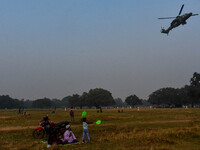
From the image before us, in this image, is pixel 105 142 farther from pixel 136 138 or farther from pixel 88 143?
pixel 136 138

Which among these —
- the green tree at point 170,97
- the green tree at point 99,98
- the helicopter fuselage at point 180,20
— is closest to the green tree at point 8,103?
the green tree at point 99,98

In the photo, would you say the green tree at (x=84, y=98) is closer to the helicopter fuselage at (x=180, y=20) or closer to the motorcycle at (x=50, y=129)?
the helicopter fuselage at (x=180, y=20)

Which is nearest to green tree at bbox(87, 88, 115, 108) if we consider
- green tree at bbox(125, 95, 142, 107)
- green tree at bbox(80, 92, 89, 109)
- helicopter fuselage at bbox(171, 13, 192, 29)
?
green tree at bbox(80, 92, 89, 109)

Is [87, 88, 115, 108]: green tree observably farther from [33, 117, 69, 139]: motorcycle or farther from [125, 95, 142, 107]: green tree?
[33, 117, 69, 139]: motorcycle

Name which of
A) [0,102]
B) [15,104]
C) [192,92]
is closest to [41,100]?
[15,104]

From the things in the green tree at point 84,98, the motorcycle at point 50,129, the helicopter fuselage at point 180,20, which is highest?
the helicopter fuselage at point 180,20

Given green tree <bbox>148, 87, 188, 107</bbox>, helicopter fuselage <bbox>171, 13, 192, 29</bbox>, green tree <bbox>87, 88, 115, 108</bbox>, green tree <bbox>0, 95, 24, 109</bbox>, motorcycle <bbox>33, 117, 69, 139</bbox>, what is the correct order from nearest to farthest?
motorcycle <bbox>33, 117, 69, 139</bbox>, helicopter fuselage <bbox>171, 13, 192, 29</bbox>, green tree <bbox>148, 87, 188, 107</bbox>, green tree <bbox>87, 88, 115, 108</bbox>, green tree <bbox>0, 95, 24, 109</bbox>

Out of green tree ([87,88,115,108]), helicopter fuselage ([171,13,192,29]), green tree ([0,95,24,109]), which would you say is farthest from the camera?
green tree ([0,95,24,109])

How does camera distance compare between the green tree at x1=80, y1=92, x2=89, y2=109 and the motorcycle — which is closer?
the motorcycle

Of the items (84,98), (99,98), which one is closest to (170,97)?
(99,98)

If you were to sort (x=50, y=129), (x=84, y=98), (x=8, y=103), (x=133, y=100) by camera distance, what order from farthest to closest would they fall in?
1. (x=8, y=103)
2. (x=133, y=100)
3. (x=84, y=98)
4. (x=50, y=129)

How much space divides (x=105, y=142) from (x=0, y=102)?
164 meters

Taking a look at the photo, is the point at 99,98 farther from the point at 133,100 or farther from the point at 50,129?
the point at 50,129

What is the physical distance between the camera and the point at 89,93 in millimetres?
121375
